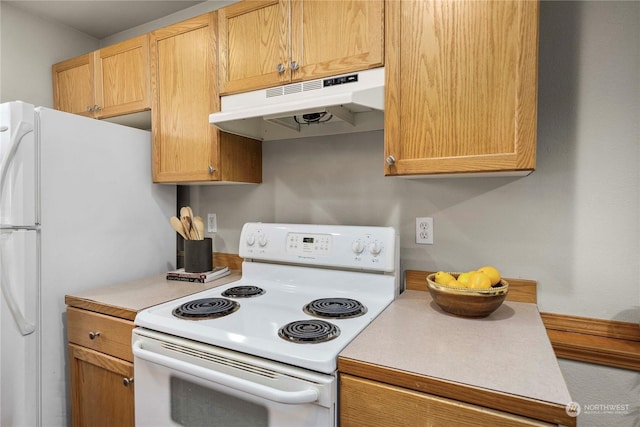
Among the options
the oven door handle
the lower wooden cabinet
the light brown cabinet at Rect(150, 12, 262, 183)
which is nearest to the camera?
the lower wooden cabinet

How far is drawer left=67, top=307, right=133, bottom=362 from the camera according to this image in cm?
130

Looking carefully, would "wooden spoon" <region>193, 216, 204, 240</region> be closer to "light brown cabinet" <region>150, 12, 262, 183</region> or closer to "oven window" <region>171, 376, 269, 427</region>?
"light brown cabinet" <region>150, 12, 262, 183</region>

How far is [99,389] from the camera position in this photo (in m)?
1.40

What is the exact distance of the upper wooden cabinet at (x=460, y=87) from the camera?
3.48 feet

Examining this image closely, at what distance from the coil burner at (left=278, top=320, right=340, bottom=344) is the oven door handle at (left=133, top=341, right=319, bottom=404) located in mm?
139

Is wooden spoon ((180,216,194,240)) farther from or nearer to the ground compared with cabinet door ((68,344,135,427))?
farther from the ground

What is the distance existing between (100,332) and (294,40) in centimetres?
144

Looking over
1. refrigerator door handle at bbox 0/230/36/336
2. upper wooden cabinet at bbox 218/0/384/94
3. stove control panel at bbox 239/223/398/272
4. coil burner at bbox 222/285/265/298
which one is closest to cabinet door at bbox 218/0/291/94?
upper wooden cabinet at bbox 218/0/384/94

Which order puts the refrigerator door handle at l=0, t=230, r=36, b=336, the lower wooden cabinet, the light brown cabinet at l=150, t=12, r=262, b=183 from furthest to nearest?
the light brown cabinet at l=150, t=12, r=262, b=183 → the refrigerator door handle at l=0, t=230, r=36, b=336 → the lower wooden cabinet

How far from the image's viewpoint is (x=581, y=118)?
1.24 m

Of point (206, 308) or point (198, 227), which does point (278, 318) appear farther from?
point (198, 227)

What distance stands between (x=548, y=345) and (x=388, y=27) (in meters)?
1.16

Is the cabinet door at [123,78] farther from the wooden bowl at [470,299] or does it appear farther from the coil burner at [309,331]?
the wooden bowl at [470,299]

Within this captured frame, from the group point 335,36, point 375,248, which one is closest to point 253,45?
point 335,36
